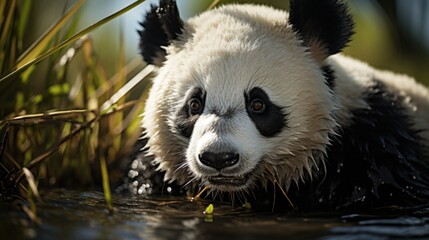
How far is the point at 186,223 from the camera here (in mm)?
3793

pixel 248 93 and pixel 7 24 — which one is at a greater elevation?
pixel 7 24

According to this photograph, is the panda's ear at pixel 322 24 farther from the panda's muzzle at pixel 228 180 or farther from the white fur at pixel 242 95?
the panda's muzzle at pixel 228 180

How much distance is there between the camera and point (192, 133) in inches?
180

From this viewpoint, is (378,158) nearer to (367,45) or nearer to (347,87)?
(347,87)

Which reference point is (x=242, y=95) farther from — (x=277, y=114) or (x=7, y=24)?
A: (x=7, y=24)

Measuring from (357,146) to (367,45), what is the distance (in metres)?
8.73

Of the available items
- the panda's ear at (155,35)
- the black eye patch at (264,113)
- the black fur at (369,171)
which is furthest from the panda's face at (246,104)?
the panda's ear at (155,35)

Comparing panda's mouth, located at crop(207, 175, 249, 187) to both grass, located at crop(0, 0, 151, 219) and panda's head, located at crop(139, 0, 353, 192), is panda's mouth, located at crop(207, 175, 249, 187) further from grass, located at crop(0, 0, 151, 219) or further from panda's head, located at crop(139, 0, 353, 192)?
grass, located at crop(0, 0, 151, 219)

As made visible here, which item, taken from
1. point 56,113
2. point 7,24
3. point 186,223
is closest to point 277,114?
point 186,223

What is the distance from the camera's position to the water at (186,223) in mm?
3365

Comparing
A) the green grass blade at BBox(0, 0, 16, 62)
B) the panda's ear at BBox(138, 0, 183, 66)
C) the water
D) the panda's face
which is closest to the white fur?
the panda's face

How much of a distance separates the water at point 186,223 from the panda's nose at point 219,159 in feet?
1.01

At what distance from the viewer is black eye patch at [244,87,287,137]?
4.50 metres

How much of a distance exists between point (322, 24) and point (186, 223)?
1.81 metres
